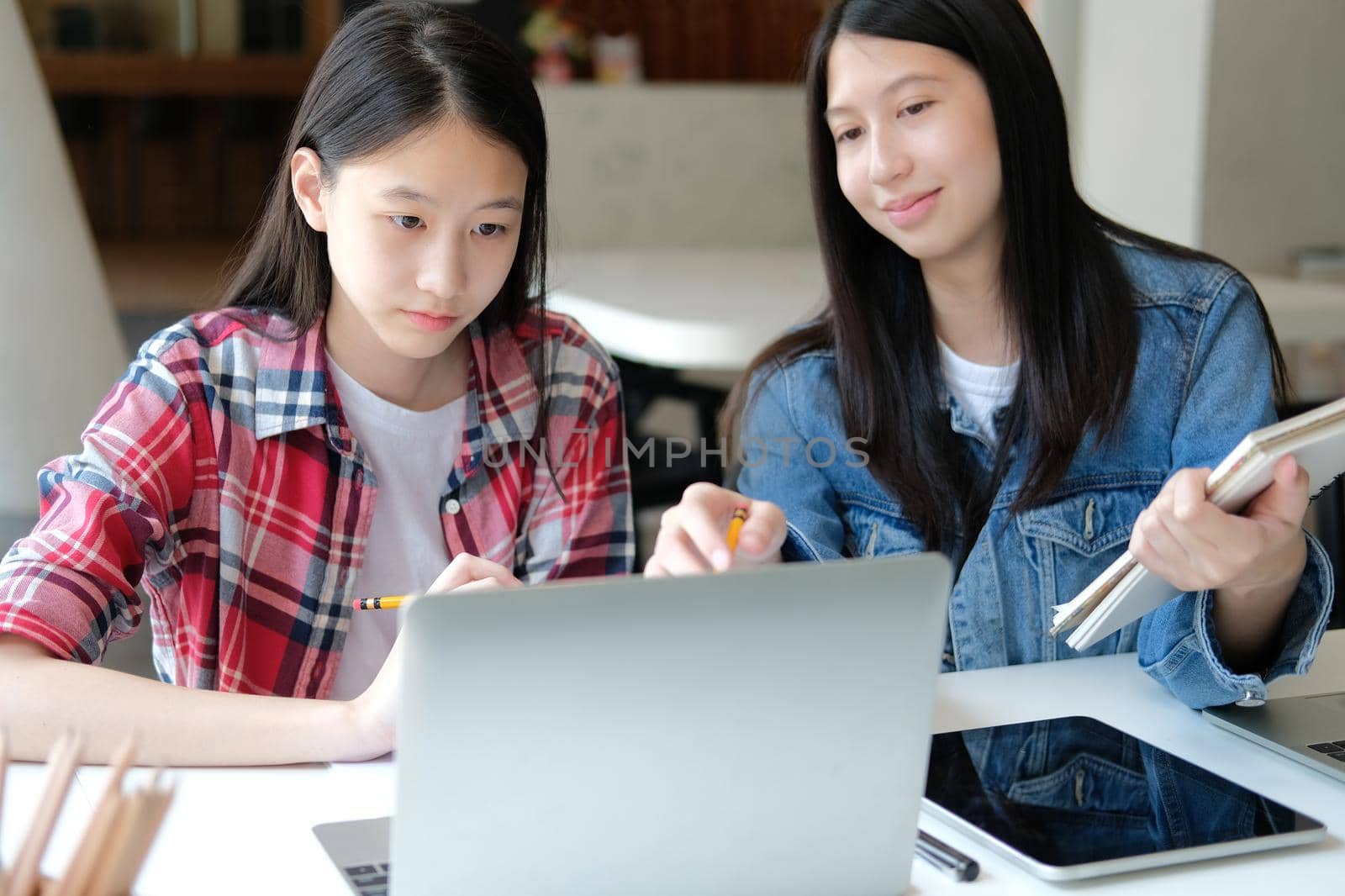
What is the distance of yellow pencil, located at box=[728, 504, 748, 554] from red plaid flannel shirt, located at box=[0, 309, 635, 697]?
0.35 m

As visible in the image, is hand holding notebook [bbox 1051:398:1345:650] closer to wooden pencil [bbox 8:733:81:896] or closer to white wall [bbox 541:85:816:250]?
wooden pencil [bbox 8:733:81:896]

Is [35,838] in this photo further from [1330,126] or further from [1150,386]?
[1330,126]

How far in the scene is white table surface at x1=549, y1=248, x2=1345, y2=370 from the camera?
1.96 m

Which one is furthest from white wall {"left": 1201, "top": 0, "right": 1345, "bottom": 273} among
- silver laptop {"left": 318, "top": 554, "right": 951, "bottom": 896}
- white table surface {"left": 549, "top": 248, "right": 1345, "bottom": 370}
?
silver laptop {"left": 318, "top": 554, "right": 951, "bottom": 896}

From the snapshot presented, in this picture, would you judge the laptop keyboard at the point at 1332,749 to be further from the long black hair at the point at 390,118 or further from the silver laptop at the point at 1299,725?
the long black hair at the point at 390,118

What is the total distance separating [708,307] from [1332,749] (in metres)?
1.36

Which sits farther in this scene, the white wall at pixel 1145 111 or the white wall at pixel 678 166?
the white wall at pixel 678 166

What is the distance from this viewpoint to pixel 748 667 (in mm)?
610

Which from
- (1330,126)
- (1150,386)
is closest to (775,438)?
(1150,386)

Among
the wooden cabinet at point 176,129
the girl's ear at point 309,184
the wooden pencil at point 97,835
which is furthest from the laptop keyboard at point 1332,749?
the wooden cabinet at point 176,129

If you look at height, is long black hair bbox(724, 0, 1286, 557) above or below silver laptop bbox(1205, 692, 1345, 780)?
above

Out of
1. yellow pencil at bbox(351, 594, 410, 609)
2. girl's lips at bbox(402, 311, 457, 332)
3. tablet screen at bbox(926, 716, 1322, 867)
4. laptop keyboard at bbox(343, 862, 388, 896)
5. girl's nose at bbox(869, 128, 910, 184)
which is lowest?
tablet screen at bbox(926, 716, 1322, 867)

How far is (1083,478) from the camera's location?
4.28 feet

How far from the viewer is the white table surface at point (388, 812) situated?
73 centimetres
